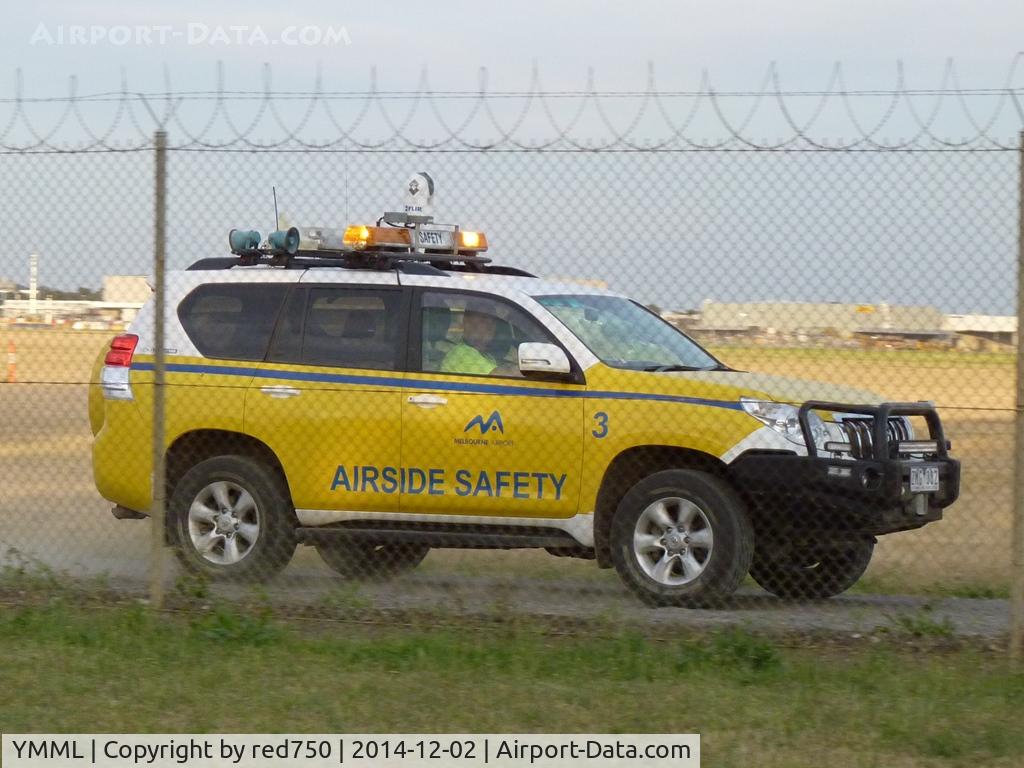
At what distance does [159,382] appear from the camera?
820cm

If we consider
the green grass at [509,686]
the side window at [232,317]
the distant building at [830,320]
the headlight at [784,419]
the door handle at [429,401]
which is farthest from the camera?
the side window at [232,317]

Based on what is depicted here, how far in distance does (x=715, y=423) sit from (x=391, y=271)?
7.50 ft

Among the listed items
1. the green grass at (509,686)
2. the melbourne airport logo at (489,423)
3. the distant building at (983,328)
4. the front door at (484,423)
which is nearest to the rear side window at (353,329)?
the front door at (484,423)

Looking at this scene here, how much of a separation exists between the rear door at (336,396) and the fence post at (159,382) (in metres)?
1.11

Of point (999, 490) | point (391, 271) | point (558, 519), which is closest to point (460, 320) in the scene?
point (391, 271)

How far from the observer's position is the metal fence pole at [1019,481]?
276 inches

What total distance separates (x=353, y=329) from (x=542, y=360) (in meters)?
1.36

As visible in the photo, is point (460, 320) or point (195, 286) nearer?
point (460, 320)

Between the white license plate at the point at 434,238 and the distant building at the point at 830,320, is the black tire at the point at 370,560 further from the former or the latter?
the distant building at the point at 830,320

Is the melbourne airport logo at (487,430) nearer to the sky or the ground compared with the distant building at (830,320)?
nearer to the ground

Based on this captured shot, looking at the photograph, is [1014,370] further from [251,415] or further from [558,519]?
[251,415]

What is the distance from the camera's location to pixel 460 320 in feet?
30.0

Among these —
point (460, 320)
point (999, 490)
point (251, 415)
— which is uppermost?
point (460, 320)

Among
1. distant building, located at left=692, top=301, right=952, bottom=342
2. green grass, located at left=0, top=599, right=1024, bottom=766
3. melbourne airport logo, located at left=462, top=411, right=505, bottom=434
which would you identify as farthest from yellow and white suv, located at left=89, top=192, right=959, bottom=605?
green grass, located at left=0, top=599, right=1024, bottom=766
